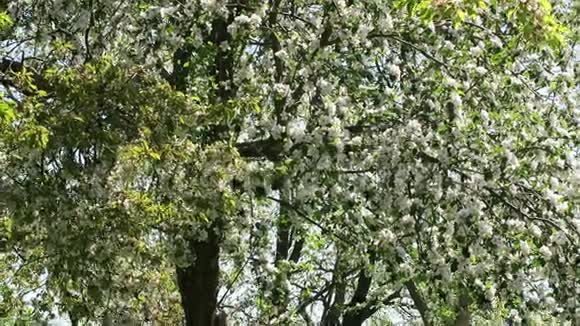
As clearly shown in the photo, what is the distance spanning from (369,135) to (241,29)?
4.88 feet

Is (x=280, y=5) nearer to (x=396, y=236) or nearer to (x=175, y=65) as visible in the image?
(x=175, y=65)

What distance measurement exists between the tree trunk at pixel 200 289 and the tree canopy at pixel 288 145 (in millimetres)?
678

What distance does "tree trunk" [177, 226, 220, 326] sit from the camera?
10281 mm

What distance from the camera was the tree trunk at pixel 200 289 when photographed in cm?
1028

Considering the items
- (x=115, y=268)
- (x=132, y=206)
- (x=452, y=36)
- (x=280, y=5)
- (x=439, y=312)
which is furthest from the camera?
(x=439, y=312)

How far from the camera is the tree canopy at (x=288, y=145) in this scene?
7.15m

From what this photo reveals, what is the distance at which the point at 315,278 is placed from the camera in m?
16.2

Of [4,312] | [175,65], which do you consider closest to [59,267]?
[175,65]

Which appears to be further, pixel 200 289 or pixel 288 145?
pixel 200 289

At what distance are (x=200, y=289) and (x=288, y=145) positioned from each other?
305cm

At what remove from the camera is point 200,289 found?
34.2 feet

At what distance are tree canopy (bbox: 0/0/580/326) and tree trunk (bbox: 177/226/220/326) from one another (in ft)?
2.23

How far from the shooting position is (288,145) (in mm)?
8008

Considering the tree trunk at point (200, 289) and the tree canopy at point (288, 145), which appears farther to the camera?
the tree trunk at point (200, 289)
